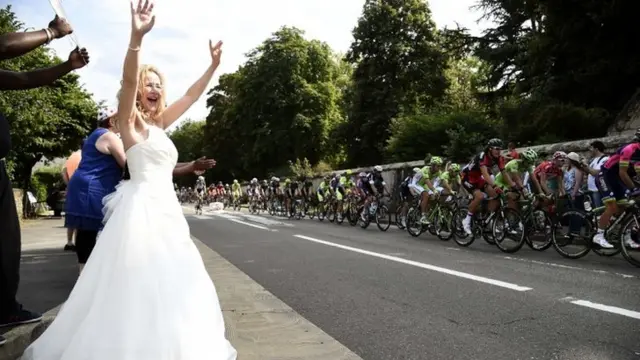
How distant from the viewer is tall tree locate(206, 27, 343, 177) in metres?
54.6

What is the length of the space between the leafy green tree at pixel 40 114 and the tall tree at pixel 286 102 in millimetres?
23504

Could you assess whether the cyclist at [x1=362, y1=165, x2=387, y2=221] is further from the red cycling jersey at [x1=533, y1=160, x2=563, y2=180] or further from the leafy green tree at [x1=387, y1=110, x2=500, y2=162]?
the leafy green tree at [x1=387, y1=110, x2=500, y2=162]

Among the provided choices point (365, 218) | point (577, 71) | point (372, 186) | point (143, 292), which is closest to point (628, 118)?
point (577, 71)

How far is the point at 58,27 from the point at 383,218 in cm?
1537

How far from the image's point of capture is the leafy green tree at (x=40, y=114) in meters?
20.5

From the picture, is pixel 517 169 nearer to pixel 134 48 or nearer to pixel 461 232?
pixel 461 232

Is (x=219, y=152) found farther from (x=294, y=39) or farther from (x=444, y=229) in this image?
(x=444, y=229)

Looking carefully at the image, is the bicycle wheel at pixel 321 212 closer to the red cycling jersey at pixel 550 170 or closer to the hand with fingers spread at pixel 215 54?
the red cycling jersey at pixel 550 170

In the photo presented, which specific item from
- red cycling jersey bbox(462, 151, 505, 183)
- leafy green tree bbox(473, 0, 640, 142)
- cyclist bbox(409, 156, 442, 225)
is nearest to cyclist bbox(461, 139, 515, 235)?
red cycling jersey bbox(462, 151, 505, 183)

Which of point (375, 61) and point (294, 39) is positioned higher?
point (294, 39)

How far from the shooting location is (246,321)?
4441 mm

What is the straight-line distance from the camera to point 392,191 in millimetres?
24594

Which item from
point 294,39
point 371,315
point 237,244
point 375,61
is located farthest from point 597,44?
point 294,39

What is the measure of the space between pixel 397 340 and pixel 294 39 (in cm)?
5491
